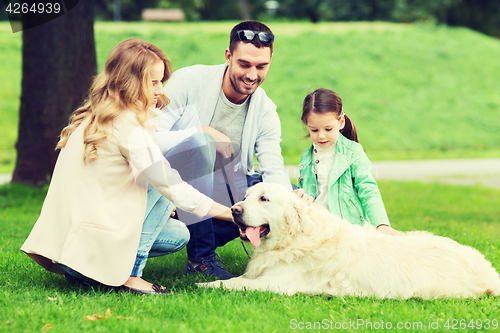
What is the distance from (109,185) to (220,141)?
3.54 feet

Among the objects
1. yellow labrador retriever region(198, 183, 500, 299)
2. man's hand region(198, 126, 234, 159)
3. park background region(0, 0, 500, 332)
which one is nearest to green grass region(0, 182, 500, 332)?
park background region(0, 0, 500, 332)

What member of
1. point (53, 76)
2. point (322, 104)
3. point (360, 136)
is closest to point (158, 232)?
point (322, 104)

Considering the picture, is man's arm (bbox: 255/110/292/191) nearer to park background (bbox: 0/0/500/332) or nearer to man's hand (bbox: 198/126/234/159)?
man's hand (bbox: 198/126/234/159)

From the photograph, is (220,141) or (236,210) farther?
(220,141)

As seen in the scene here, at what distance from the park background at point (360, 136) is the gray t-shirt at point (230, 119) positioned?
721mm

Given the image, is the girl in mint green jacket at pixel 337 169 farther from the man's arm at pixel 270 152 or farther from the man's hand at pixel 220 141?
the man's hand at pixel 220 141

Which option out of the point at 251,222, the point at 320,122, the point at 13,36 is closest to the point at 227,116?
the point at 320,122

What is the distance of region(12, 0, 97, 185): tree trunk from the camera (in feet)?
24.0

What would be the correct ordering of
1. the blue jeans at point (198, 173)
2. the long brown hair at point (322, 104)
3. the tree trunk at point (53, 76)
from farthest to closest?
the tree trunk at point (53, 76) < the long brown hair at point (322, 104) < the blue jeans at point (198, 173)

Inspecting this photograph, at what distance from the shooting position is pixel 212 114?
13.2ft

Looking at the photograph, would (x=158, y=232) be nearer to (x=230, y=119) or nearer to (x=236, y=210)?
(x=236, y=210)

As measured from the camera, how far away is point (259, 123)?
4129 mm

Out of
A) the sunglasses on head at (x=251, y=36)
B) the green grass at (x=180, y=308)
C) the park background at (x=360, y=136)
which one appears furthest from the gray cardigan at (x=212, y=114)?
the green grass at (x=180, y=308)

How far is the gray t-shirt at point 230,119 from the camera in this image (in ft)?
13.5
